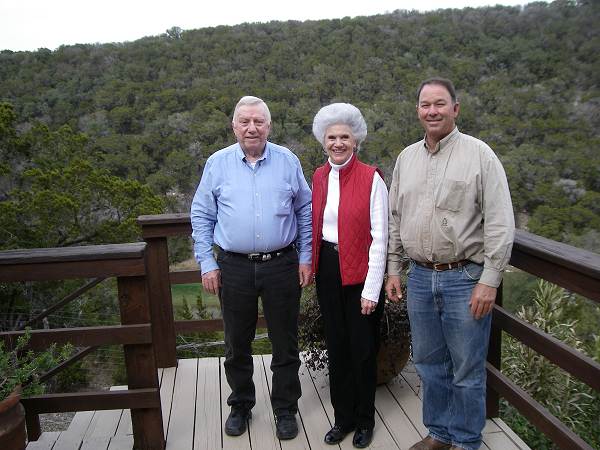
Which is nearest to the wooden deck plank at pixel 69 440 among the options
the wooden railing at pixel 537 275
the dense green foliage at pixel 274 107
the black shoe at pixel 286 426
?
the wooden railing at pixel 537 275

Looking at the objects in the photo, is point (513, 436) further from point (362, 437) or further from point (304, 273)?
point (304, 273)

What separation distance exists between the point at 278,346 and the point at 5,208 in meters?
10.7

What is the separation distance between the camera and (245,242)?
2262 mm

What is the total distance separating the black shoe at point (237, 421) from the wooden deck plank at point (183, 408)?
173 millimetres

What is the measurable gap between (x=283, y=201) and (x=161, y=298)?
4.14ft

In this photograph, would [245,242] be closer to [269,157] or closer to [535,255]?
[269,157]

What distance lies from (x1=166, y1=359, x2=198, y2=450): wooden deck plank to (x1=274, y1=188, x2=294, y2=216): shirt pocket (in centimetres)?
112

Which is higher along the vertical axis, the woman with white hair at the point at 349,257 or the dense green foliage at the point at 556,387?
the woman with white hair at the point at 349,257

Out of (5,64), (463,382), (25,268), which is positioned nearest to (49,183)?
(25,268)

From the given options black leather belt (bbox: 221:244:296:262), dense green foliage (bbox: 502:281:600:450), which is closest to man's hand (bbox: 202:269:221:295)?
black leather belt (bbox: 221:244:296:262)

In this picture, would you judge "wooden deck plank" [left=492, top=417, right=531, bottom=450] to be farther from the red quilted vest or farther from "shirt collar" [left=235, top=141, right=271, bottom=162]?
"shirt collar" [left=235, top=141, right=271, bottom=162]

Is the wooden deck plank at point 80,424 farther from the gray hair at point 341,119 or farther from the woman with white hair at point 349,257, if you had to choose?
the gray hair at point 341,119

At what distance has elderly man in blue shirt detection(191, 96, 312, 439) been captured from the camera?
226 centimetres

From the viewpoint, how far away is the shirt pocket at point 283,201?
227 centimetres
